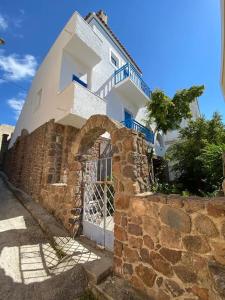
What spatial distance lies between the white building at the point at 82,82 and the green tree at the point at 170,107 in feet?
4.51

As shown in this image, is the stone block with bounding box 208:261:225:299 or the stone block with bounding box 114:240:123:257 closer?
the stone block with bounding box 208:261:225:299

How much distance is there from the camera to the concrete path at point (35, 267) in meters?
2.60

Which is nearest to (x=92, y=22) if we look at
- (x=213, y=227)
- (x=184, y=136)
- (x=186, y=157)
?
(x=184, y=136)

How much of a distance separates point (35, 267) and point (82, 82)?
7300 mm

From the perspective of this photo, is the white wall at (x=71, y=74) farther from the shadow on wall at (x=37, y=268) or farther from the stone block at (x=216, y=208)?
the stone block at (x=216, y=208)

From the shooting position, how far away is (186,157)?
31.9 feet

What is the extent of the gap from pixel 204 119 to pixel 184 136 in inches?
60.3

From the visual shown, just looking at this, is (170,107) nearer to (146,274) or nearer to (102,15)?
(102,15)

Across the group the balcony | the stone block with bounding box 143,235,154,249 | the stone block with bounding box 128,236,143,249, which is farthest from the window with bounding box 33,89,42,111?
the stone block with bounding box 143,235,154,249

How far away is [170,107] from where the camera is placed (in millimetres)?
10203

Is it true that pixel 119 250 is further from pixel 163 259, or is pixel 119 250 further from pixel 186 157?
pixel 186 157

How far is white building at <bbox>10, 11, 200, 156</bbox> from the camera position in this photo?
6.47 metres

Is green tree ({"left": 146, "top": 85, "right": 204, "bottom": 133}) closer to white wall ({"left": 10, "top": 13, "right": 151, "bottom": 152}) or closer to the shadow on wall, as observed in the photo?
white wall ({"left": 10, "top": 13, "right": 151, "bottom": 152})

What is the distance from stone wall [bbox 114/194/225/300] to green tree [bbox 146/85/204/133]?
8.04m
